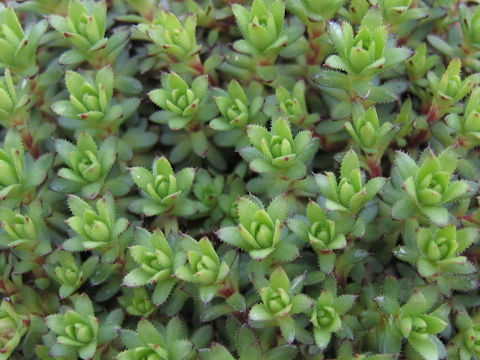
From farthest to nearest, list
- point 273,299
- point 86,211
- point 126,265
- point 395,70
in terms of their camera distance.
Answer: point 395,70 < point 126,265 < point 86,211 < point 273,299

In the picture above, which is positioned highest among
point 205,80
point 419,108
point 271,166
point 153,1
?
point 153,1

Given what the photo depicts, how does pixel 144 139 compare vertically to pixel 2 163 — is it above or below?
below

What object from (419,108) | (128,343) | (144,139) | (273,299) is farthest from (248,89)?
(128,343)

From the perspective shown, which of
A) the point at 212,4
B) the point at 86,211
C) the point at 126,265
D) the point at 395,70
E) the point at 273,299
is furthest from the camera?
the point at 212,4

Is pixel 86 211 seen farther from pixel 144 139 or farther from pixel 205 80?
pixel 205 80

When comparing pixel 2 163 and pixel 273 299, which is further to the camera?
pixel 2 163

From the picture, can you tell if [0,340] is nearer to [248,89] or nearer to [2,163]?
[2,163]

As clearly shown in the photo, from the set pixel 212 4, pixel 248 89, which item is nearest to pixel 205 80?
pixel 248 89
